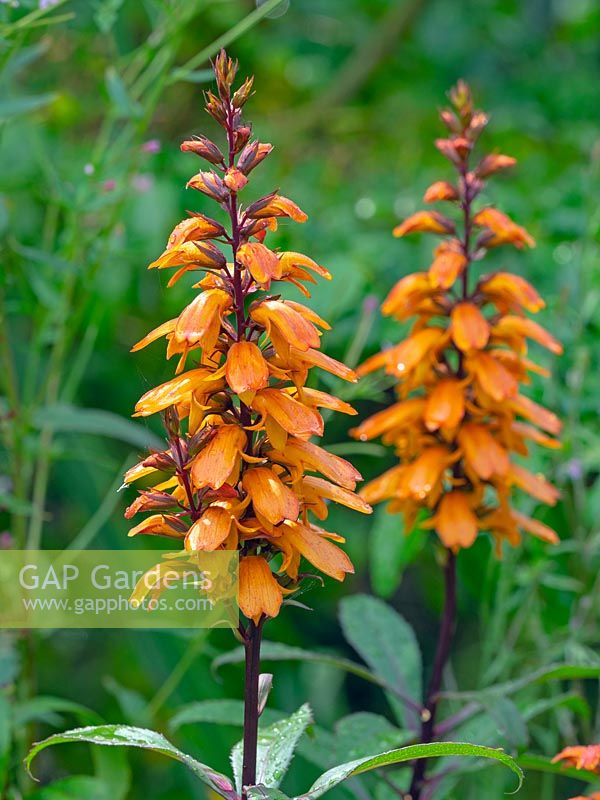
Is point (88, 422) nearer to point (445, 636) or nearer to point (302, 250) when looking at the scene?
point (445, 636)

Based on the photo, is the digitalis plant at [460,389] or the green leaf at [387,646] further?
the green leaf at [387,646]

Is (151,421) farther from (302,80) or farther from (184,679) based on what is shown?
(302,80)

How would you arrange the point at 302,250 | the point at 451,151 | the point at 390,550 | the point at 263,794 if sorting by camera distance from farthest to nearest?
the point at 302,250 < the point at 390,550 < the point at 451,151 < the point at 263,794

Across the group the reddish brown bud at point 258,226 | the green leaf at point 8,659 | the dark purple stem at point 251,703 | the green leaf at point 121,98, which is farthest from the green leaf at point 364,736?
the green leaf at point 121,98

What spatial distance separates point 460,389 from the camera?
942 millimetres

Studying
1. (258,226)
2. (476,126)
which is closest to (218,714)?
(258,226)

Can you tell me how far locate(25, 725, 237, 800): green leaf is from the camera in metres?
0.62

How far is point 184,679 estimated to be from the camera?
1437mm

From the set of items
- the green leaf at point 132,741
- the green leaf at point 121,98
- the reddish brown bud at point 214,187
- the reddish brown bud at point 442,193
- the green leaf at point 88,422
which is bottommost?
the green leaf at point 132,741

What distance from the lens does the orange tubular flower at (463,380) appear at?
3.02ft

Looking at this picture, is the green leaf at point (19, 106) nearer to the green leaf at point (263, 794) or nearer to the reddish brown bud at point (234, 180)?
the reddish brown bud at point (234, 180)

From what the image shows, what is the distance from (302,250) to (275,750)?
3.27ft

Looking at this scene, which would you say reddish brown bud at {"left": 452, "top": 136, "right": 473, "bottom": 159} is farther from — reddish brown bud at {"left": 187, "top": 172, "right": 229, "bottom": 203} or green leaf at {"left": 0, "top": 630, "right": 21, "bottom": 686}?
green leaf at {"left": 0, "top": 630, "right": 21, "bottom": 686}

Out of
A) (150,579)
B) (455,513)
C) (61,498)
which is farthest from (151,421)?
(150,579)
